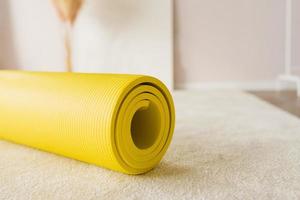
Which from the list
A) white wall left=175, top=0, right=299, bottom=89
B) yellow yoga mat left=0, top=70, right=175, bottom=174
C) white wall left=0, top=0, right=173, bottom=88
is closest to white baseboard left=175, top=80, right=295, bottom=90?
white wall left=175, top=0, right=299, bottom=89

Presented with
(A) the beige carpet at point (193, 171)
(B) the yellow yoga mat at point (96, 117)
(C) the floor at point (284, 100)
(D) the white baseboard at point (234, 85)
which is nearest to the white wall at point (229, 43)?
(D) the white baseboard at point (234, 85)

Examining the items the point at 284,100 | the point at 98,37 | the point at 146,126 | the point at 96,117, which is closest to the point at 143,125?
the point at 146,126

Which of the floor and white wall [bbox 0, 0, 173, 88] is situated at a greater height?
white wall [bbox 0, 0, 173, 88]

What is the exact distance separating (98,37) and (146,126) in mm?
2386

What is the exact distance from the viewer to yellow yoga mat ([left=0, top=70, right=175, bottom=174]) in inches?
40.8

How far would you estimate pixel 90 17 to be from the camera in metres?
3.41

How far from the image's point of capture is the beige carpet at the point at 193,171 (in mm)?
A: 952

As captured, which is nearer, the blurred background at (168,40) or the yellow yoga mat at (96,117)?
the yellow yoga mat at (96,117)

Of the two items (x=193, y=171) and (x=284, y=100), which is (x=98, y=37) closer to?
(x=284, y=100)

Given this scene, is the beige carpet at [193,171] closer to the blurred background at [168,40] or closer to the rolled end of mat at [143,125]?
the rolled end of mat at [143,125]

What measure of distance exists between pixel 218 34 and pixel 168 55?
21.0 inches

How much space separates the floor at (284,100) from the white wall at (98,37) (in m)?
0.92

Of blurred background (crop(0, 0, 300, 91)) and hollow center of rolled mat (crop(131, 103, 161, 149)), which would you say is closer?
hollow center of rolled mat (crop(131, 103, 161, 149))

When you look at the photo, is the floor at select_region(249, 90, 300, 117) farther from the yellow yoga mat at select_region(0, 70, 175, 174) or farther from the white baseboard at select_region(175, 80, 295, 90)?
the yellow yoga mat at select_region(0, 70, 175, 174)
